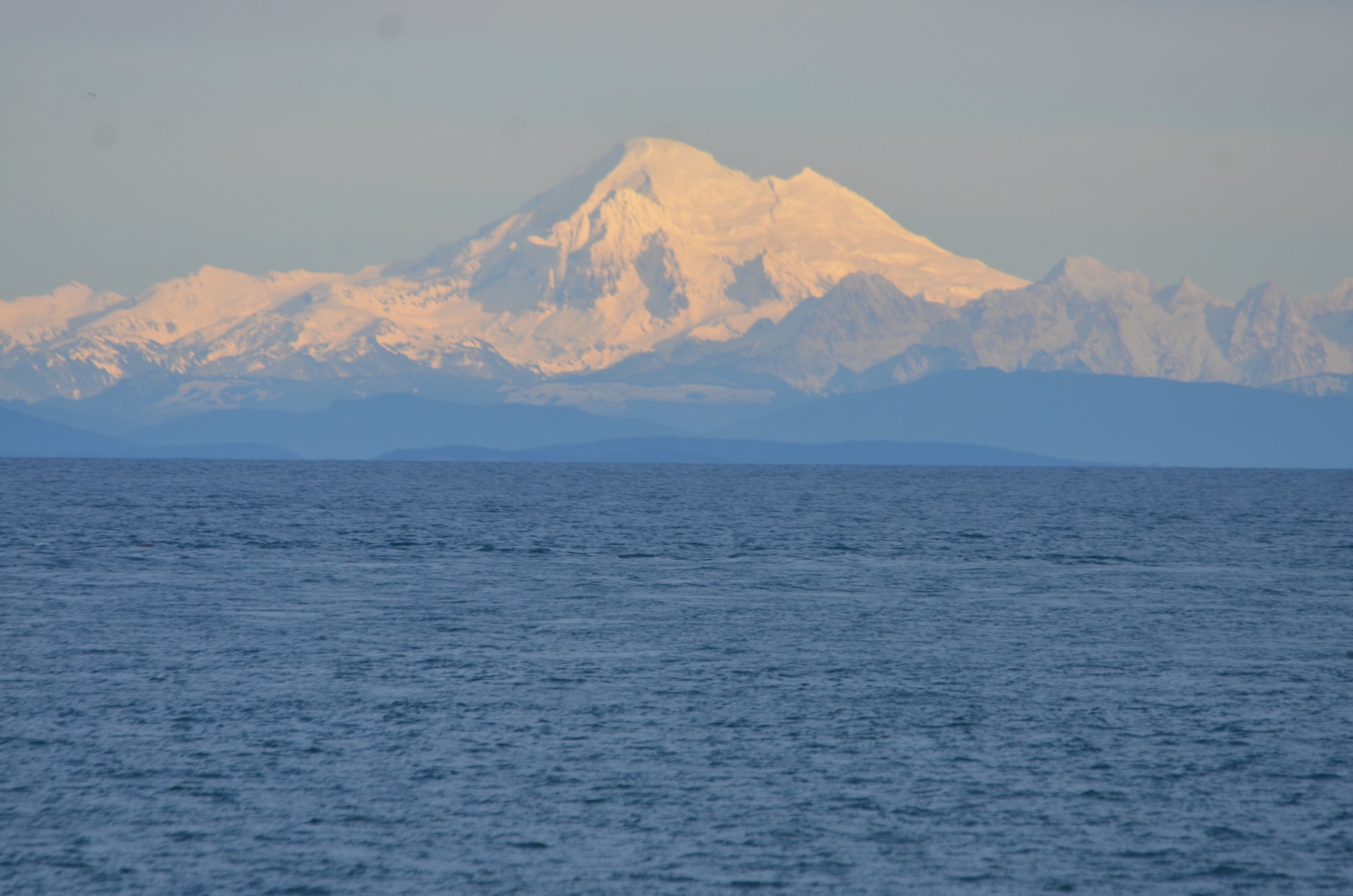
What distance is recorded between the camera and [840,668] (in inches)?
1865

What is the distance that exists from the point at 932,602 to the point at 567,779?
36.8m

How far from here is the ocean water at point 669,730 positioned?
1078 inches

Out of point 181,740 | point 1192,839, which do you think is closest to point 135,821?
point 181,740

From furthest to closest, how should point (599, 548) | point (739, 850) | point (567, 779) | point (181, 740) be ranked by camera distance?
point (599, 548), point (181, 740), point (567, 779), point (739, 850)

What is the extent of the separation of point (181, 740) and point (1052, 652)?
29.2 meters

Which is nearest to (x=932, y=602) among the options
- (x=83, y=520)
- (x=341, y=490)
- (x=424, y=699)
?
(x=424, y=699)

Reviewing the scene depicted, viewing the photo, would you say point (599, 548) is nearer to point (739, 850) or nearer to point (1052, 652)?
point (1052, 652)

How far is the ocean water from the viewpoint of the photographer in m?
27.4

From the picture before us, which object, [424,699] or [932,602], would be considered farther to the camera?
[932,602]

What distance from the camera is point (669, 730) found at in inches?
1480

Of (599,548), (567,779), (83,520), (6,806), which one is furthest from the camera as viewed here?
(83,520)

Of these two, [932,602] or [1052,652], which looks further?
[932,602]

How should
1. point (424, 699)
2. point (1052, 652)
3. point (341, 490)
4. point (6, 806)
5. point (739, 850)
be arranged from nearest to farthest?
1. point (739, 850)
2. point (6, 806)
3. point (424, 699)
4. point (1052, 652)
5. point (341, 490)

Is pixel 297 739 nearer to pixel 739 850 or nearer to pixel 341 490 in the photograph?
pixel 739 850
